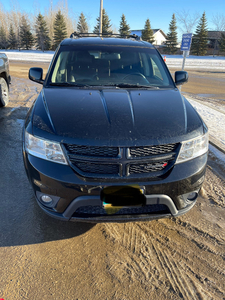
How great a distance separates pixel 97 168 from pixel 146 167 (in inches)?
16.3

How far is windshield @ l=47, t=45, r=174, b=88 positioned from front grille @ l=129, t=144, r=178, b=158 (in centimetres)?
132

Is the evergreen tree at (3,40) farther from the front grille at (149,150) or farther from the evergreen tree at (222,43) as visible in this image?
the front grille at (149,150)

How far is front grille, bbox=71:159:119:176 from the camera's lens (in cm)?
200

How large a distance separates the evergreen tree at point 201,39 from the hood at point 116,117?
56560 mm

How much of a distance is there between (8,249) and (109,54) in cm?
277

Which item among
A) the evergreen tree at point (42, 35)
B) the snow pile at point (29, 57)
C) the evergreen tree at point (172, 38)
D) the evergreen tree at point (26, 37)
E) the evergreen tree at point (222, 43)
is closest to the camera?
the snow pile at point (29, 57)

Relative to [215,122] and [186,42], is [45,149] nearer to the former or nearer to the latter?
[215,122]

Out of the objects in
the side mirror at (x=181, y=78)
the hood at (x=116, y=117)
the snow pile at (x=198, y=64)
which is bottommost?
the snow pile at (x=198, y=64)

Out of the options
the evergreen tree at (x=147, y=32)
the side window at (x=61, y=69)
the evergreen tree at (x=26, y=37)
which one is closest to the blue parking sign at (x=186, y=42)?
the side window at (x=61, y=69)

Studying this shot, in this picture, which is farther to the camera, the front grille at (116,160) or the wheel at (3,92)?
the wheel at (3,92)

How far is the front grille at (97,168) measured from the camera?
6.57 feet

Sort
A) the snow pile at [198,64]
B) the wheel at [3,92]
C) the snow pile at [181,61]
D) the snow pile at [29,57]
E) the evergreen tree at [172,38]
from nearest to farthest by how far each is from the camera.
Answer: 1. the wheel at [3,92]
2. the snow pile at [198,64]
3. the snow pile at [181,61]
4. the snow pile at [29,57]
5. the evergreen tree at [172,38]

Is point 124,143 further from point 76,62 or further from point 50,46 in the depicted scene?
point 50,46

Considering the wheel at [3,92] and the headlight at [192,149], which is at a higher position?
the headlight at [192,149]
